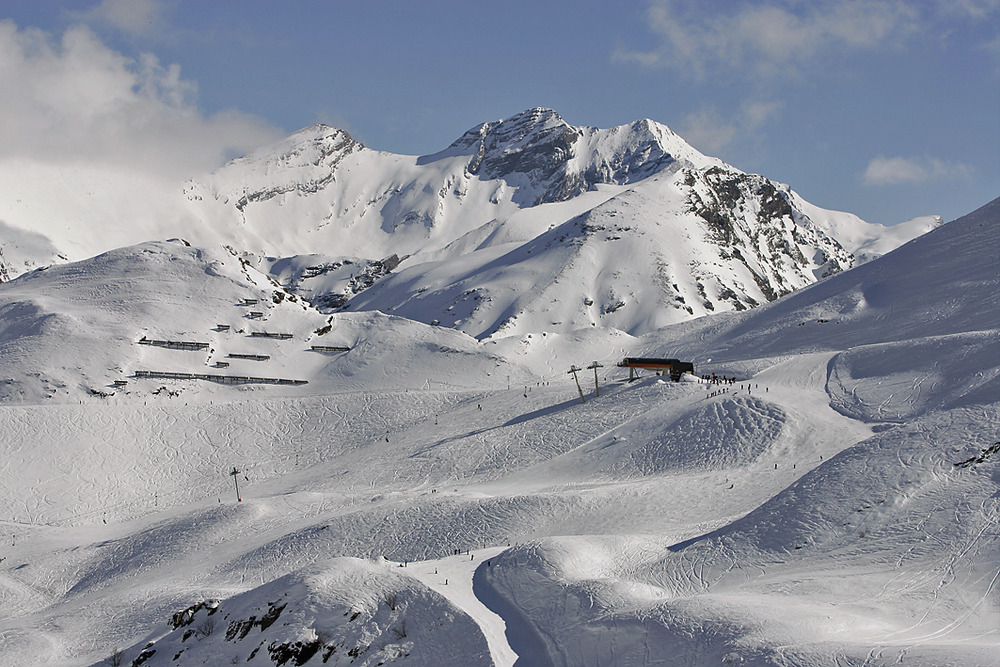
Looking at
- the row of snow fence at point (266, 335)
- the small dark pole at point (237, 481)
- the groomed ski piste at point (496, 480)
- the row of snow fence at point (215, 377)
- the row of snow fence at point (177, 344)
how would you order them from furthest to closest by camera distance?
the row of snow fence at point (266, 335) < the row of snow fence at point (177, 344) < the row of snow fence at point (215, 377) < the small dark pole at point (237, 481) < the groomed ski piste at point (496, 480)

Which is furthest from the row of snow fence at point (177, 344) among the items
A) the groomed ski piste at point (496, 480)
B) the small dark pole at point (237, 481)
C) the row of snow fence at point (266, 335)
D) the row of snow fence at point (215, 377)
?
the small dark pole at point (237, 481)

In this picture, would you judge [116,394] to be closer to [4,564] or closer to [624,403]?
[4,564]

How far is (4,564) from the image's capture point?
48.4 meters

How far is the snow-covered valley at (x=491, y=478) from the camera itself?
25.7m

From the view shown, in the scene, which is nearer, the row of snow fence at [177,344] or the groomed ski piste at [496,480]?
the groomed ski piste at [496,480]

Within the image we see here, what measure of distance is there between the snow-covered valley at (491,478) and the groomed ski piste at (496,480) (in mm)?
164

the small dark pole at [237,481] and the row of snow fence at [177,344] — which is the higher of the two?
the row of snow fence at [177,344]

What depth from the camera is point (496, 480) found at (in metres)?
52.2

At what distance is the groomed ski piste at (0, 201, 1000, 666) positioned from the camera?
25.6m

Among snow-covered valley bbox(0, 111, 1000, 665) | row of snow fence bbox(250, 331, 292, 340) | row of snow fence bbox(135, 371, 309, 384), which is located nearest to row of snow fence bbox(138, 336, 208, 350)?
snow-covered valley bbox(0, 111, 1000, 665)

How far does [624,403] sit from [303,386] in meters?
31.7

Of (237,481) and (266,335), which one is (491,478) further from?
(266,335)

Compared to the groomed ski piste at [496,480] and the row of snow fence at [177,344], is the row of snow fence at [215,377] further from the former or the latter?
the row of snow fence at [177,344]

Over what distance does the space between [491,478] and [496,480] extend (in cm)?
61
